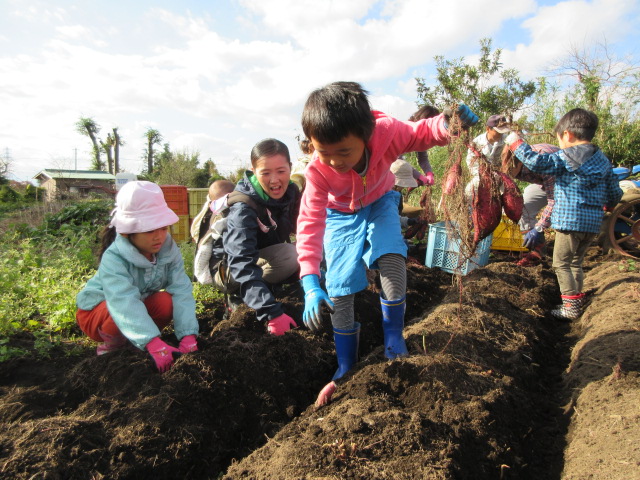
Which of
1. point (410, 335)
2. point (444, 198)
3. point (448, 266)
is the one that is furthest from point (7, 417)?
point (448, 266)

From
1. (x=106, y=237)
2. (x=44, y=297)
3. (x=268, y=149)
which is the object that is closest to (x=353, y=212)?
(x=268, y=149)

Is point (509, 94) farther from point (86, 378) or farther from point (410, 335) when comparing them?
point (86, 378)

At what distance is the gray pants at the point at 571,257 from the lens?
3666 mm

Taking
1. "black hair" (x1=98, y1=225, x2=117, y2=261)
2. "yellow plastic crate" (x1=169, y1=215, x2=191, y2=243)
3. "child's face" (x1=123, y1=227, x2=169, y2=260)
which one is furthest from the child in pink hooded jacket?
"yellow plastic crate" (x1=169, y1=215, x2=191, y2=243)

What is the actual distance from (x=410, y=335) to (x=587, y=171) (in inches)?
86.9

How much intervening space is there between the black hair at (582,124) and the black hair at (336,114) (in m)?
2.58

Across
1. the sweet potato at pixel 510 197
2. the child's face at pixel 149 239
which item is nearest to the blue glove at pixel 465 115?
the sweet potato at pixel 510 197

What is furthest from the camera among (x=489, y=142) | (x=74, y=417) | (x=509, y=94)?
(x=509, y=94)

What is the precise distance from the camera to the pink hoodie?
82.0 inches

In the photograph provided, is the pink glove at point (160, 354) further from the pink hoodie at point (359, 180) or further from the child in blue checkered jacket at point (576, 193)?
the child in blue checkered jacket at point (576, 193)

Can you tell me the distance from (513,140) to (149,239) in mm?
2725

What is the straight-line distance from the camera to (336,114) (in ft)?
6.05

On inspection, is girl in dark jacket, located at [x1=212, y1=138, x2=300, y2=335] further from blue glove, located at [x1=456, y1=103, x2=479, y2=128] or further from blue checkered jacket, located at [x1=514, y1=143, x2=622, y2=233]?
blue checkered jacket, located at [x1=514, y1=143, x2=622, y2=233]

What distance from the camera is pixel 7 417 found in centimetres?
203
